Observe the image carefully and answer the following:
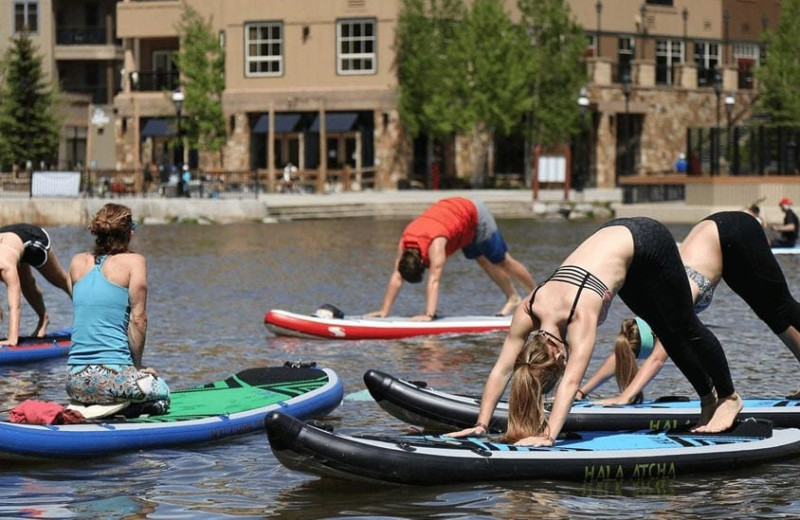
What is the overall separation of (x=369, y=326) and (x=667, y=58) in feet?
190

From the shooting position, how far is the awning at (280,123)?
65.6m

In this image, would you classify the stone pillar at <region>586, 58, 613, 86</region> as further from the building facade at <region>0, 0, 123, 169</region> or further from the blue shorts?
the blue shorts

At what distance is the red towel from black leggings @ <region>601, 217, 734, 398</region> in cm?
351

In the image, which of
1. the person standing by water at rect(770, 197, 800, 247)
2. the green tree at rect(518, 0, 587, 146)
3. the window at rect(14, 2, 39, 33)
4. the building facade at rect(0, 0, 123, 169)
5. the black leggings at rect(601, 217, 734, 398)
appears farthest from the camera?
the building facade at rect(0, 0, 123, 169)

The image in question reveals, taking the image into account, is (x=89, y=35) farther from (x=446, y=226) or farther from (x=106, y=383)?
(x=106, y=383)

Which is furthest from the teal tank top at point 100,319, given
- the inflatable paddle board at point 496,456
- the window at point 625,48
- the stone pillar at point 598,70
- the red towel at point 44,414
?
the window at point 625,48

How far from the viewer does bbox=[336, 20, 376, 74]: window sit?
6544cm

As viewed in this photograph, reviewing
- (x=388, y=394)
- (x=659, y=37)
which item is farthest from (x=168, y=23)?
(x=388, y=394)

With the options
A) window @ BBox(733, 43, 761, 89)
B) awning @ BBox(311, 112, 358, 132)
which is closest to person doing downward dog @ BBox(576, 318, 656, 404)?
awning @ BBox(311, 112, 358, 132)

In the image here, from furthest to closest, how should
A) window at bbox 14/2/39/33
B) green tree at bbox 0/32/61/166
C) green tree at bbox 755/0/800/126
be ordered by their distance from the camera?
window at bbox 14/2/39/33 → green tree at bbox 0/32/61/166 → green tree at bbox 755/0/800/126

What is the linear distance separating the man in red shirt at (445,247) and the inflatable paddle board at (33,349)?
138 inches

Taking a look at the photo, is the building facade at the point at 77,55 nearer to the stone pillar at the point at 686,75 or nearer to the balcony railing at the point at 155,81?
the balcony railing at the point at 155,81

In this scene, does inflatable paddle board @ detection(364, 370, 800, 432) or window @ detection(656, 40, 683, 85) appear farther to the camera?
window @ detection(656, 40, 683, 85)

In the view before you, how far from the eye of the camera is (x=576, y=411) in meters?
11.4
